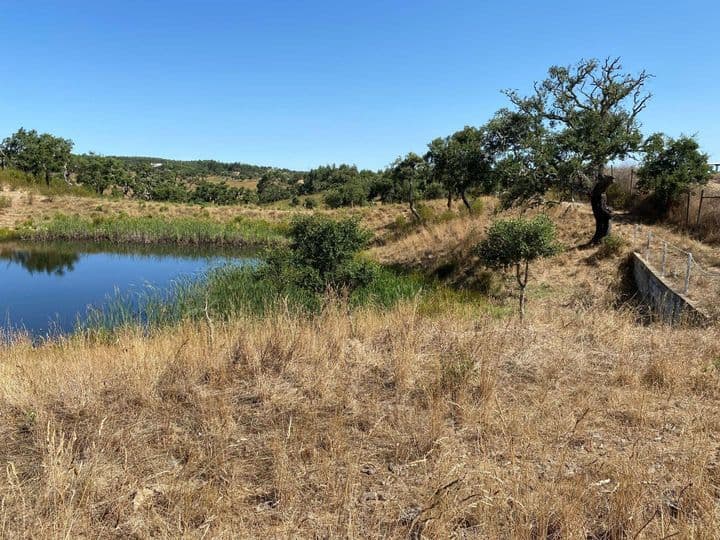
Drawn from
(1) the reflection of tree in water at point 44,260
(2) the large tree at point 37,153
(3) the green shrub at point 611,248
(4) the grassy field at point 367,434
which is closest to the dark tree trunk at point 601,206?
(3) the green shrub at point 611,248

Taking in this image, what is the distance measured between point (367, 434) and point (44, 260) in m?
25.2

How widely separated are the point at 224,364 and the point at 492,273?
528 inches

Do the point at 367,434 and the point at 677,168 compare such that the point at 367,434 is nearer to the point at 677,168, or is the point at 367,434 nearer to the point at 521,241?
the point at 521,241

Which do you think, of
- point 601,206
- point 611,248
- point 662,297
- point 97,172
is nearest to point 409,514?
point 662,297

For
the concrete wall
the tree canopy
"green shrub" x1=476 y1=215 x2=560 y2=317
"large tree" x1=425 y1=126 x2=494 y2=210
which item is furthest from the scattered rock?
the tree canopy

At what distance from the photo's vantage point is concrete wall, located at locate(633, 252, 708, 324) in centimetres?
825

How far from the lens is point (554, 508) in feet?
8.20

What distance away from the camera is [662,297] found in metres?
10.7

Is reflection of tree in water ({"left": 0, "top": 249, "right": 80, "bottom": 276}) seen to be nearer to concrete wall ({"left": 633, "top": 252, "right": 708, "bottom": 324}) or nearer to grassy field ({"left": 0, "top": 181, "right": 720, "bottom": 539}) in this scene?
grassy field ({"left": 0, "top": 181, "right": 720, "bottom": 539})

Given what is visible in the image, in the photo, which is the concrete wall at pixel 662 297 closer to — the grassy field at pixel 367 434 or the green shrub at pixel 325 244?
the grassy field at pixel 367 434

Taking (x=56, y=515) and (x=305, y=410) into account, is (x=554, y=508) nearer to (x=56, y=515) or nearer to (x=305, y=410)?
(x=305, y=410)

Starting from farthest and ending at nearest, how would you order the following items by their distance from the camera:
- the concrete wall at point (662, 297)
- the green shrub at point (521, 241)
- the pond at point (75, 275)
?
1. the pond at point (75, 275)
2. the green shrub at point (521, 241)
3. the concrete wall at point (662, 297)

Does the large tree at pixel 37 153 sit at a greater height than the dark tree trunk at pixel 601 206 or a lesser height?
greater

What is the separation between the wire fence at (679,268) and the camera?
10.0 meters
